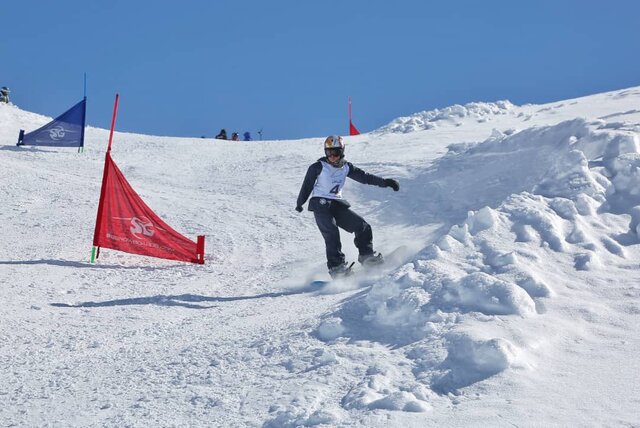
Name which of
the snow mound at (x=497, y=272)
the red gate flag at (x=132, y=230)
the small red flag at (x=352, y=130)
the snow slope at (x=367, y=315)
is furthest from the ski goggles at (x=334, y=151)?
the small red flag at (x=352, y=130)

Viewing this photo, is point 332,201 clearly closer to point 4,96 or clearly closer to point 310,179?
point 310,179

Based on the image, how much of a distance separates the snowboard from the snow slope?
0.05 metres

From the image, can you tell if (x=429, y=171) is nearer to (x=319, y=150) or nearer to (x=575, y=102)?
(x=319, y=150)

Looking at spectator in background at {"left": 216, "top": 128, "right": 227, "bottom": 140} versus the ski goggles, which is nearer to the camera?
the ski goggles

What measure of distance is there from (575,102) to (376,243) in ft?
44.5

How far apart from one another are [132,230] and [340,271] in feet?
10.8

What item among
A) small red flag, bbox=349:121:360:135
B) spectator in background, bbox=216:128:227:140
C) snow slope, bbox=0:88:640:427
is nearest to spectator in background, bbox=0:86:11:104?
spectator in background, bbox=216:128:227:140

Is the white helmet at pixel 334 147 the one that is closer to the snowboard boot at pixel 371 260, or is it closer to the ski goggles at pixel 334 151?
the ski goggles at pixel 334 151

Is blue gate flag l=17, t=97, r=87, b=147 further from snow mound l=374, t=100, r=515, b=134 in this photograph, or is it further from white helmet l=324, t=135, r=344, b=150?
white helmet l=324, t=135, r=344, b=150

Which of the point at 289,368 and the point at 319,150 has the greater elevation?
the point at 319,150

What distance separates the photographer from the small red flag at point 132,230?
33.6ft

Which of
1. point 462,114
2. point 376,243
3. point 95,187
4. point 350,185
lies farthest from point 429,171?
point 462,114

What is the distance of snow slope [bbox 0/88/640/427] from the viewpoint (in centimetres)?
426

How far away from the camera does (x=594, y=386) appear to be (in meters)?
4.19
